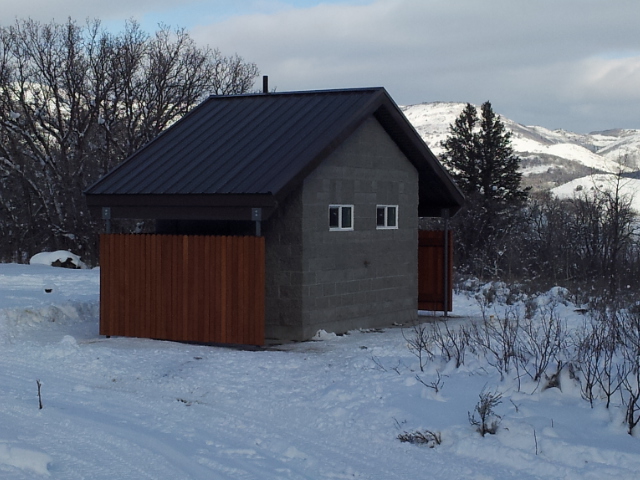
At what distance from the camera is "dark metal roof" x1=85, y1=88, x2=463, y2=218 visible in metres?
13.9

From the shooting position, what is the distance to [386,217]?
685 inches

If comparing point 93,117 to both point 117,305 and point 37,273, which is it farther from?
point 117,305

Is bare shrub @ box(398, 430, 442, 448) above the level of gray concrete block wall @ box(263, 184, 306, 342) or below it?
below

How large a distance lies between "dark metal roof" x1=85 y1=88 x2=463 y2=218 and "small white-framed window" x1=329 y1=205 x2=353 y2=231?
1409 mm

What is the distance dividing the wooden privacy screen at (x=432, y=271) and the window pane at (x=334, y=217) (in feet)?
15.9

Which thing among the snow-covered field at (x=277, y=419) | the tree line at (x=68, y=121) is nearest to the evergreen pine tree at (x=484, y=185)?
the tree line at (x=68, y=121)

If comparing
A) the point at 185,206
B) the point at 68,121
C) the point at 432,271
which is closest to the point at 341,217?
the point at 185,206

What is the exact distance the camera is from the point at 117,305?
1469 centimetres

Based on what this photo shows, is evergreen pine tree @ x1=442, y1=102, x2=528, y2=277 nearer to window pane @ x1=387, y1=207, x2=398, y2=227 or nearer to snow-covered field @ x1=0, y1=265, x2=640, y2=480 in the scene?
window pane @ x1=387, y1=207, x2=398, y2=227

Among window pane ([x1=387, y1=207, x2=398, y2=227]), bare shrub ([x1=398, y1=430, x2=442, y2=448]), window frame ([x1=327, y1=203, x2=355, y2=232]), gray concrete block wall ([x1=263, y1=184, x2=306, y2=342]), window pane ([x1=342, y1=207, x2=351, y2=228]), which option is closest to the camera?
bare shrub ([x1=398, y1=430, x2=442, y2=448])

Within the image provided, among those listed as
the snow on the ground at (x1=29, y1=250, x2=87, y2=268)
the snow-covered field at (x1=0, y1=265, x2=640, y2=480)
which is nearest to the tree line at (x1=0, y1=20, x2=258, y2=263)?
the snow on the ground at (x1=29, y1=250, x2=87, y2=268)

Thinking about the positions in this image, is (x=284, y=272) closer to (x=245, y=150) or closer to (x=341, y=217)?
(x=341, y=217)

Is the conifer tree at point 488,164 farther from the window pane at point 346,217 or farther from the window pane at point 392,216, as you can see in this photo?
the window pane at point 346,217

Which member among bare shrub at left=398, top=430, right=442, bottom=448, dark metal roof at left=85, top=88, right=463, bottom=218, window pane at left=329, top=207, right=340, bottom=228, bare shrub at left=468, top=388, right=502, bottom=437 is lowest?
bare shrub at left=398, top=430, right=442, bottom=448
